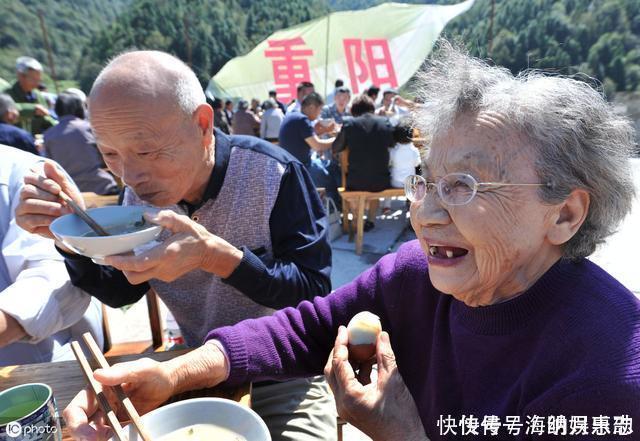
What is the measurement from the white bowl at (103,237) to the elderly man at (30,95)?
5.98 metres

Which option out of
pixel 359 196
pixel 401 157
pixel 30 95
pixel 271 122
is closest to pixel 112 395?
pixel 359 196

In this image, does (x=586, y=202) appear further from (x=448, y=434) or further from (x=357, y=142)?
(x=357, y=142)

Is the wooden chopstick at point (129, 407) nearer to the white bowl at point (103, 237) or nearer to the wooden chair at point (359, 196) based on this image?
the white bowl at point (103, 237)

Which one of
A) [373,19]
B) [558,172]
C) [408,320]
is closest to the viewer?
[558,172]

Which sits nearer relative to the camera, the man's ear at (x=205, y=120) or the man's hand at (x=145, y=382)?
the man's hand at (x=145, y=382)

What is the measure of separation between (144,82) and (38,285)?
80 centimetres

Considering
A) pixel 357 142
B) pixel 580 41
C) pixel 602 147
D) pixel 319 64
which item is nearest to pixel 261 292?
pixel 602 147

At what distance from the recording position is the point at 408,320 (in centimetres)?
145

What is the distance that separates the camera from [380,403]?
1.12 m

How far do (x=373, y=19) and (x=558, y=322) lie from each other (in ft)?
46.9

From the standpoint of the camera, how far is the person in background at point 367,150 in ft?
17.0

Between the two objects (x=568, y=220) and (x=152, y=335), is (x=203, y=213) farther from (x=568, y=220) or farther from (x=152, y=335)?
(x=568, y=220)

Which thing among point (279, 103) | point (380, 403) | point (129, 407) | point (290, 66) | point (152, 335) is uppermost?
point (129, 407)

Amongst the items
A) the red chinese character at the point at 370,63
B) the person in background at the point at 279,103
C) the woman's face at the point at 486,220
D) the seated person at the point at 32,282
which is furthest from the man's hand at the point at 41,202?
the red chinese character at the point at 370,63
